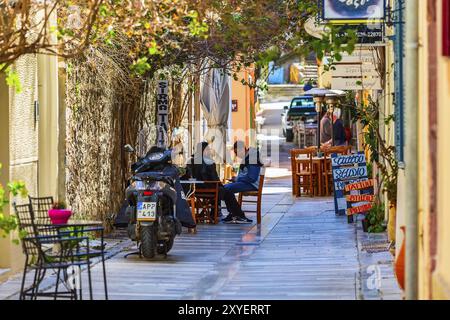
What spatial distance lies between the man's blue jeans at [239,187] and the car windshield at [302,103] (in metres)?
27.5

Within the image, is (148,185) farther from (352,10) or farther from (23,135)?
(352,10)

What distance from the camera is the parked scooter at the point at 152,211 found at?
Result: 1515cm

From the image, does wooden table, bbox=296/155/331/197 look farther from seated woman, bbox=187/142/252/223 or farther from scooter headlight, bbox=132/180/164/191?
scooter headlight, bbox=132/180/164/191

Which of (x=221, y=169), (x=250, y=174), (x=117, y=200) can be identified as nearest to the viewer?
(x=117, y=200)

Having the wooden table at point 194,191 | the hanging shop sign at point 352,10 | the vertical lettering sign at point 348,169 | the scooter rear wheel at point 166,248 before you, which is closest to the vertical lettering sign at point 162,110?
the wooden table at point 194,191

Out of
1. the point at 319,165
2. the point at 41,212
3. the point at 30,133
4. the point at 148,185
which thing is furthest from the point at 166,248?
the point at 319,165

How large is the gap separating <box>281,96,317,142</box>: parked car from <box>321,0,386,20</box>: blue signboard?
1177 inches

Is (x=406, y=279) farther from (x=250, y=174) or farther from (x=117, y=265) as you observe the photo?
(x=250, y=174)

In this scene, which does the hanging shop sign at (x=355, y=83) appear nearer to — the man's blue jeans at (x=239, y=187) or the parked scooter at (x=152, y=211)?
the man's blue jeans at (x=239, y=187)

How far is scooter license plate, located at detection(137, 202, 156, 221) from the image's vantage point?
15133mm
